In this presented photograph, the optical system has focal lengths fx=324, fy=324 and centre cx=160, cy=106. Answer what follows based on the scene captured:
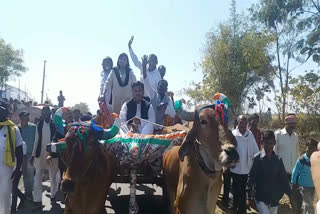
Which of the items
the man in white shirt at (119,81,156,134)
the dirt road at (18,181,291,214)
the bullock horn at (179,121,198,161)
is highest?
the man in white shirt at (119,81,156,134)

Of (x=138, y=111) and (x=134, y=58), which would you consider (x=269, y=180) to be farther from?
(x=134, y=58)

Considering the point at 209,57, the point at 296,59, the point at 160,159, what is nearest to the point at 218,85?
the point at 209,57

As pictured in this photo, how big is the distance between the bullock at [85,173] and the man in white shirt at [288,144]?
4.02 meters

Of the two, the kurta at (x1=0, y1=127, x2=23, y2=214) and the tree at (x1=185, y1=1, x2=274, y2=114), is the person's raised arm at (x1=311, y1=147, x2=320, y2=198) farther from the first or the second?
the tree at (x1=185, y1=1, x2=274, y2=114)

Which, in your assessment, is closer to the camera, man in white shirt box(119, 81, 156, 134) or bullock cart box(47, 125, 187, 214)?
bullock cart box(47, 125, 187, 214)

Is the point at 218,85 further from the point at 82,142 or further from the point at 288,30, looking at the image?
the point at 82,142

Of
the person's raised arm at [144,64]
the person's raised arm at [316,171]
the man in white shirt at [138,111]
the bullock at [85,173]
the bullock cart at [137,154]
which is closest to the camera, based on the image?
the person's raised arm at [316,171]

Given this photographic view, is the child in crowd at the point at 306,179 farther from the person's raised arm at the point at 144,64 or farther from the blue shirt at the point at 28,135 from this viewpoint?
the blue shirt at the point at 28,135

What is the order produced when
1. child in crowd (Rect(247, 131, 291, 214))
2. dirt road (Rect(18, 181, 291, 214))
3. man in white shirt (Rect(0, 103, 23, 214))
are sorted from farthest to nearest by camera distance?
dirt road (Rect(18, 181, 291, 214)) → man in white shirt (Rect(0, 103, 23, 214)) → child in crowd (Rect(247, 131, 291, 214))

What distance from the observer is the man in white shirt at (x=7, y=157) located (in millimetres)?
5309

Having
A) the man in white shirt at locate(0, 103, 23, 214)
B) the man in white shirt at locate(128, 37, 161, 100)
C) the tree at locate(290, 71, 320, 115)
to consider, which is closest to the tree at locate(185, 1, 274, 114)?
the tree at locate(290, 71, 320, 115)

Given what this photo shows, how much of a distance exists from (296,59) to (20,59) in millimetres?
25703

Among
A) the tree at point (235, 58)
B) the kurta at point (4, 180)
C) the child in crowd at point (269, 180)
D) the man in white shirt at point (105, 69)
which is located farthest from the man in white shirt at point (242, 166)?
the tree at point (235, 58)

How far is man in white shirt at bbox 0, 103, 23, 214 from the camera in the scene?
209 inches
